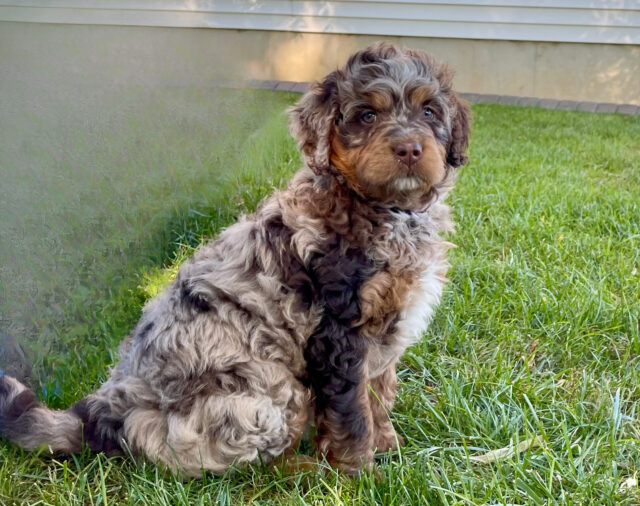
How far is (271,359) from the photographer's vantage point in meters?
3.01

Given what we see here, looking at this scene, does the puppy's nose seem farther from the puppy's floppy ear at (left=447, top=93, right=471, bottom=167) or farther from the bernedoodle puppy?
the puppy's floppy ear at (left=447, top=93, right=471, bottom=167)

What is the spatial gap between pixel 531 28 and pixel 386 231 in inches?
385

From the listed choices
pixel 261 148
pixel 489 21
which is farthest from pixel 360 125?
pixel 489 21

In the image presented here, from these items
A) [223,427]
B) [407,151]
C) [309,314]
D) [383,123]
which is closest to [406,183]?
[407,151]

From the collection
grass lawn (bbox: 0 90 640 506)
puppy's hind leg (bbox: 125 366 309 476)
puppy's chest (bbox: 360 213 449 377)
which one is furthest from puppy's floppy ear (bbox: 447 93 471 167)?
puppy's hind leg (bbox: 125 366 309 476)

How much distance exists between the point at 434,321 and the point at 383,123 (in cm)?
169

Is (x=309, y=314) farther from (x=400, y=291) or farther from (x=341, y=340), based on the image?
(x=400, y=291)

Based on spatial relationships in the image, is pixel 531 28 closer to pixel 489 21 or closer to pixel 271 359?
pixel 489 21

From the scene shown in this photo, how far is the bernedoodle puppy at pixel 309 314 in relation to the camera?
2.93 meters

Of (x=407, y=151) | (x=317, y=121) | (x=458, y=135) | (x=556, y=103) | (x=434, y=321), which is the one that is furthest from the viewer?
(x=556, y=103)

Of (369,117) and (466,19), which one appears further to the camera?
(466,19)

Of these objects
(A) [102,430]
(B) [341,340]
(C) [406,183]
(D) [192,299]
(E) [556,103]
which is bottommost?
(E) [556,103]

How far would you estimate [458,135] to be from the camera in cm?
325

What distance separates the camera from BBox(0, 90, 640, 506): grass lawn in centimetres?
289
